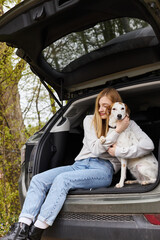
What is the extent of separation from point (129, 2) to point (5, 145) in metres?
3.63

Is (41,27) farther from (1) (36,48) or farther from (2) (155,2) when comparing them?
(2) (155,2)

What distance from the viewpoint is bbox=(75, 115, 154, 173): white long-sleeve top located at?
2688 millimetres

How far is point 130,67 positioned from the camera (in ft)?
10.3

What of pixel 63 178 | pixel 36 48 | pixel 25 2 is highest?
pixel 25 2

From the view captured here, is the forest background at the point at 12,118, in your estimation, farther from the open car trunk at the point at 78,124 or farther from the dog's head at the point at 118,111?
the dog's head at the point at 118,111

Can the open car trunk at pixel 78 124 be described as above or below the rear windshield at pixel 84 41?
below

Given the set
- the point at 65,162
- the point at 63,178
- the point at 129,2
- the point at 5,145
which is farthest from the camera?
the point at 5,145

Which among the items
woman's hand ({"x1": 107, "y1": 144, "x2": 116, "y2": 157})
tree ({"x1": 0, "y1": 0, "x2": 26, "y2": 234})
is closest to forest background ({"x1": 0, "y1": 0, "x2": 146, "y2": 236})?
tree ({"x1": 0, "y1": 0, "x2": 26, "y2": 234})

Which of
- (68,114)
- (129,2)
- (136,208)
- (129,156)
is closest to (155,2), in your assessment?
(129,2)

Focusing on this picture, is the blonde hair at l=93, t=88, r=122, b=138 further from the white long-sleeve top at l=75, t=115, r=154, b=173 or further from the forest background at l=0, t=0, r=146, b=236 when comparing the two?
the forest background at l=0, t=0, r=146, b=236

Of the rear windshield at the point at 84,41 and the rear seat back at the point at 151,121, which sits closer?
the rear windshield at the point at 84,41

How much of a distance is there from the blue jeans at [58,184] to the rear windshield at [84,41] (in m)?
1.16

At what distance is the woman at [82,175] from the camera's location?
8.23 feet

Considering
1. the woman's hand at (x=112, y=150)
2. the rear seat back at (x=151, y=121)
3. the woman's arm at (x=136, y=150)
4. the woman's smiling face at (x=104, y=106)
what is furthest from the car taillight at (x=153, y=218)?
the rear seat back at (x=151, y=121)
